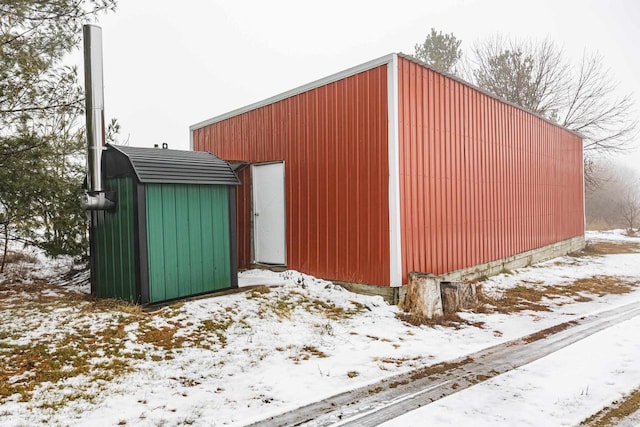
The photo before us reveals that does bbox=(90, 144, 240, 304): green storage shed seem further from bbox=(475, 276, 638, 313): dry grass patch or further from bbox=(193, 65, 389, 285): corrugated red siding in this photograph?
bbox=(475, 276, 638, 313): dry grass patch

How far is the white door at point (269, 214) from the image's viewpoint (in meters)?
8.49

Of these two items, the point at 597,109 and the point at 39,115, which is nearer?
the point at 39,115

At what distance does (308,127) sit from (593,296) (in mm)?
6278

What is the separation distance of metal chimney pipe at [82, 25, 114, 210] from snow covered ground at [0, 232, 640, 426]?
5.36ft

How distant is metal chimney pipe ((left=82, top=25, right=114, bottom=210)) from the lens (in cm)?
620

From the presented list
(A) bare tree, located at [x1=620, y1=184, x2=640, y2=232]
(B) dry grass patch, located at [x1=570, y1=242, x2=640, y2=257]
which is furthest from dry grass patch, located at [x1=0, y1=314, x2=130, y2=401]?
(A) bare tree, located at [x1=620, y1=184, x2=640, y2=232]

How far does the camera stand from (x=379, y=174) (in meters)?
6.71

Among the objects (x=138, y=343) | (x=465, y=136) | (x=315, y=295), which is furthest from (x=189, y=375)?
(x=465, y=136)

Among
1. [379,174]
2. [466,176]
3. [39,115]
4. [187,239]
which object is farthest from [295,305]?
[39,115]

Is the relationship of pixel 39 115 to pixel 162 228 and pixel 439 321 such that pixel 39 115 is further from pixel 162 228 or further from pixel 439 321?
pixel 439 321

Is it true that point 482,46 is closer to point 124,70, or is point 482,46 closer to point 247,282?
point 247,282

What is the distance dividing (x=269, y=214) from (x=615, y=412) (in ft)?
22.0

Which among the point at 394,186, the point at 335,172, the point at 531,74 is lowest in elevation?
the point at 394,186

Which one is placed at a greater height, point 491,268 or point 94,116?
point 94,116
